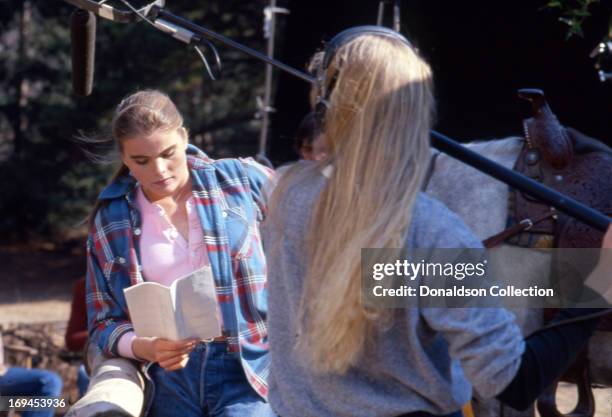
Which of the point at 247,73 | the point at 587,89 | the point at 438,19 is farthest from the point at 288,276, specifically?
the point at 247,73

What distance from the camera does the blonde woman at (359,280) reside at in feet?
5.11

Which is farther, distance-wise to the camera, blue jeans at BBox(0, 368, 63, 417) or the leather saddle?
blue jeans at BBox(0, 368, 63, 417)

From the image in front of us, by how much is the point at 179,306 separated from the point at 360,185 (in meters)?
0.98

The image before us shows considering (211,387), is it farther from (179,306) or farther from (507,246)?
(507,246)

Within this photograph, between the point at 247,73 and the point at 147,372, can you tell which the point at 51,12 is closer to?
the point at 247,73

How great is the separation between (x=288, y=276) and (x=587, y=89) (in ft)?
10.5

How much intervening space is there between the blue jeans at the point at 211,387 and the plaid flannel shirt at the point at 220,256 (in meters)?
0.04

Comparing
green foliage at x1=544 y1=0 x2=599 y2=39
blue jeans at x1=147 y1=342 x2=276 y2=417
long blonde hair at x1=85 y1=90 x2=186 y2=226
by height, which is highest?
green foliage at x1=544 y1=0 x2=599 y2=39

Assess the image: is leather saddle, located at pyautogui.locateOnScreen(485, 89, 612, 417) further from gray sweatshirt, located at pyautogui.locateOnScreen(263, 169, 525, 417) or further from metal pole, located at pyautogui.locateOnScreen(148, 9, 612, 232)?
gray sweatshirt, located at pyautogui.locateOnScreen(263, 169, 525, 417)

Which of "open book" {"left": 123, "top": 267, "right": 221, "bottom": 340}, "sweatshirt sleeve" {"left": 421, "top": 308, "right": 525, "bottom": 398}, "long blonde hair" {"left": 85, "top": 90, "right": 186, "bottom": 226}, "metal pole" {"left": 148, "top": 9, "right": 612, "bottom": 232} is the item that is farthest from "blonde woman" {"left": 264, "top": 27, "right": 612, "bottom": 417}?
"long blonde hair" {"left": 85, "top": 90, "right": 186, "bottom": 226}

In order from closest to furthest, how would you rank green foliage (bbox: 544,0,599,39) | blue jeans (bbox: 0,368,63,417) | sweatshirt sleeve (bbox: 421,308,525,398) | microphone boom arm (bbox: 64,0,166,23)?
sweatshirt sleeve (bbox: 421,308,525,398), microphone boom arm (bbox: 64,0,166,23), green foliage (bbox: 544,0,599,39), blue jeans (bbox: 0,368,63,417)

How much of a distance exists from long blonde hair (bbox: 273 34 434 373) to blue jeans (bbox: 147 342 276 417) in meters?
1.01

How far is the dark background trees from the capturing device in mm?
4828

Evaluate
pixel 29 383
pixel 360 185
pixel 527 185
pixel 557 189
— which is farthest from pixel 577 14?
pixel 29 383
